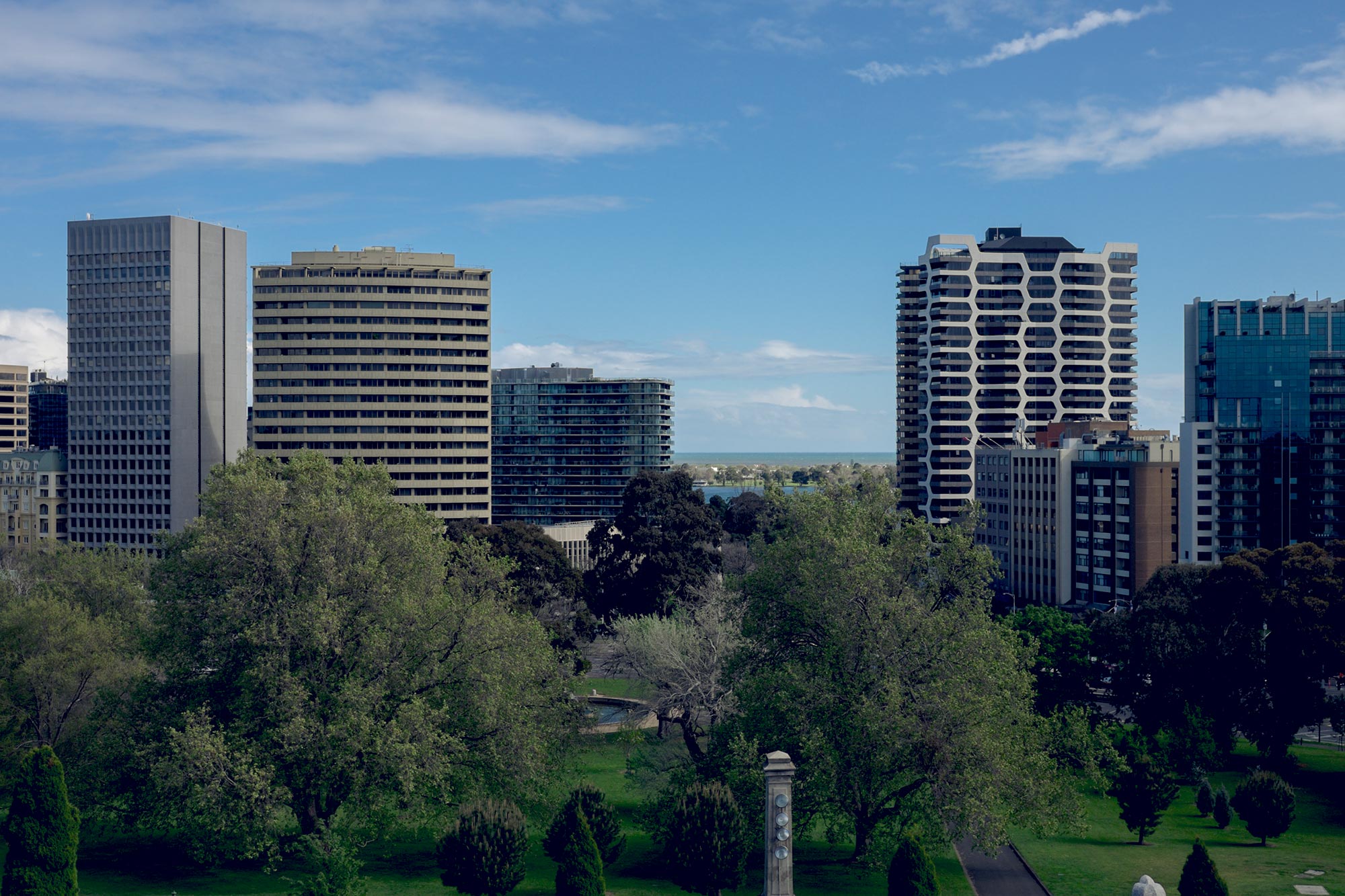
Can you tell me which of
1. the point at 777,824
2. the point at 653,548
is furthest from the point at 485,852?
the point at 653,548

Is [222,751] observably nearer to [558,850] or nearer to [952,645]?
[558,850]

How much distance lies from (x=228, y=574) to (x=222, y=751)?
23.0 feet

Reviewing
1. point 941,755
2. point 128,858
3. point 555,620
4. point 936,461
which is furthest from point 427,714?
Answer: point 936,461

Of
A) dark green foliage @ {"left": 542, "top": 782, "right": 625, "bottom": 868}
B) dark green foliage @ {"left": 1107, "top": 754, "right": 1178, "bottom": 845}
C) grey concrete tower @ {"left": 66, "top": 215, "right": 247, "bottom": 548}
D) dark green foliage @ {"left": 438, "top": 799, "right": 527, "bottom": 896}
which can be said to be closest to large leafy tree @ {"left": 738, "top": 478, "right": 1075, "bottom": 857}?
dark green foliage @ {"left": 1107, "top": 754, "right": 1178, "bottom": 845}

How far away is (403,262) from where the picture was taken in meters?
169

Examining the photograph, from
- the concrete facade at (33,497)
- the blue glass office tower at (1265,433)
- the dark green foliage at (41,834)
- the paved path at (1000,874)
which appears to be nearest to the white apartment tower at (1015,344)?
the blue glass office tower at (1265,433)

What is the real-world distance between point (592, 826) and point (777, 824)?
13.2 m

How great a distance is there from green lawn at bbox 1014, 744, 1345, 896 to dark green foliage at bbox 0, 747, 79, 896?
36.4 meters

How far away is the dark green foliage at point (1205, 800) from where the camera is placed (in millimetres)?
62500

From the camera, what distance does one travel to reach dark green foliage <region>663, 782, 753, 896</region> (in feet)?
151

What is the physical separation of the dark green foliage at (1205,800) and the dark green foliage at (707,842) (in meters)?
28.7

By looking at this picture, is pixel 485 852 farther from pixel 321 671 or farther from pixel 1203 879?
pixel 1203 879

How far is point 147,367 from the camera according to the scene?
168 metres

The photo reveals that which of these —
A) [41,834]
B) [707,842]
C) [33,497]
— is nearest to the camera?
[41,834]
